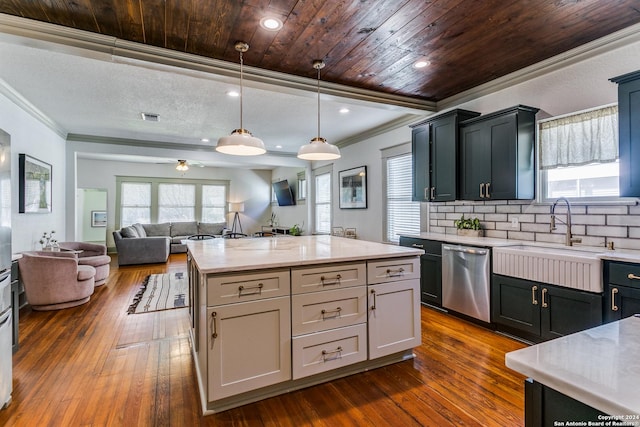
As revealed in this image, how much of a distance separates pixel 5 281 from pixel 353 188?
5045 mm

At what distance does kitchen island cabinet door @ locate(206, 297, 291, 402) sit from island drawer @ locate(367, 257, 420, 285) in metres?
0.70

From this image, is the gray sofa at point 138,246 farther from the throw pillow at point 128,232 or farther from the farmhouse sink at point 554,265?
the farmhouse sink at point 554,265

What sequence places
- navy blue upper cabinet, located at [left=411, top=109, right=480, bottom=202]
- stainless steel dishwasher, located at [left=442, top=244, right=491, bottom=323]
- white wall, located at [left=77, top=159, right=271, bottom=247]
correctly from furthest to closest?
white wall, located at [left=77, top=159, right=271, bottom=247], navy blue upper cabinet, located at [left=411, top=109, right=480, bottom=202], stainless steel dishwasher, located at [left=442, top=244, right=491, bottom=323]

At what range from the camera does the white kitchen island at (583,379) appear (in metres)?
0.56

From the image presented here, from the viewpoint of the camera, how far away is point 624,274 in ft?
7.25

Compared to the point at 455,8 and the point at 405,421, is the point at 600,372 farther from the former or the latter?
the point at 455,8

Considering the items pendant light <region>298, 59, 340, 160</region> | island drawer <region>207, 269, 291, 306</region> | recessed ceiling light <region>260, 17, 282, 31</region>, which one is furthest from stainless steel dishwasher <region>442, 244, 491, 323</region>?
recessed ceiling light <region>260, 17, 282, 31</region>

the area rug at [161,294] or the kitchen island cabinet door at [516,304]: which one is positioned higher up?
the kitchen island cabinet door at [516,304]

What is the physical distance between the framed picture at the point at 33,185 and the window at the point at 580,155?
20.2 ft

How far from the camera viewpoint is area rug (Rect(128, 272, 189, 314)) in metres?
4.04

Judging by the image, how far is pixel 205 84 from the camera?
3646mm

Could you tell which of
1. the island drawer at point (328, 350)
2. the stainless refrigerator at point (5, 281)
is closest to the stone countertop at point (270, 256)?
the island drawer at point (328, 350)

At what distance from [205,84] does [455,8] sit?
8.81ft

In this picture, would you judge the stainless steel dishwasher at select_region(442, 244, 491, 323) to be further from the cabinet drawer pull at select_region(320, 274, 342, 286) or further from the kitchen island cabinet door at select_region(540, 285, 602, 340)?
the cabinet drawer pull at select_region(320, 274, 342, 286)
